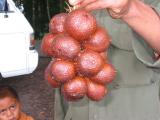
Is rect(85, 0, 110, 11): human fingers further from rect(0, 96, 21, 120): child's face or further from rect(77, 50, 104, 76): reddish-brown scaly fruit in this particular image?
rect(0, 96, 21, 120): child's face

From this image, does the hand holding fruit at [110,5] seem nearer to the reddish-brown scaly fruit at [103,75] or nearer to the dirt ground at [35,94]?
the reddish-brown scaly fruit at [103,75]

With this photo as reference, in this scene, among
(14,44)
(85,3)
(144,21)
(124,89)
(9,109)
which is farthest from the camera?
(14,44)

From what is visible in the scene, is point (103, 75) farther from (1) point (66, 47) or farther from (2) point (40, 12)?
(2) point (40, 12)

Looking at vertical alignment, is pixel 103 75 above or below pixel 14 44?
above

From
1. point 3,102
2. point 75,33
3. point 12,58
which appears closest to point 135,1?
point 75,33

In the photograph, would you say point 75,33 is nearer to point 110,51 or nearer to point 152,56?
point 152,56

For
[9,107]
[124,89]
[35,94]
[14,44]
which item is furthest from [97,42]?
[35,94]

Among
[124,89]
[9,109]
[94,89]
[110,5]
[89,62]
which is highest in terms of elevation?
[110,5]
